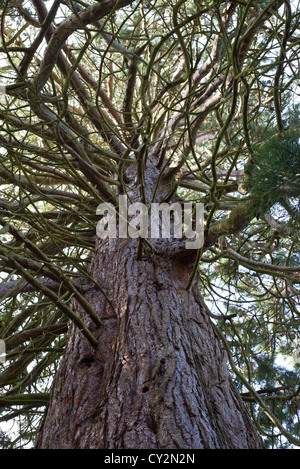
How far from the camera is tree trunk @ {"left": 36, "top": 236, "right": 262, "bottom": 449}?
44.4 inches

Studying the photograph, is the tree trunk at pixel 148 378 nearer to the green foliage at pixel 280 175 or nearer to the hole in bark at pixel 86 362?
the hole in bark at pixel 86 362

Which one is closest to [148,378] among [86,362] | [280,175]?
[86,362]

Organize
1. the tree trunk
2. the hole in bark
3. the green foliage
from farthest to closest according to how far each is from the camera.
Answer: the hole in bark → the tree trunk → the green foliage

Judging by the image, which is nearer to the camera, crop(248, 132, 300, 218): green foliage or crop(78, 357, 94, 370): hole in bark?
crop(248, 132, 300, 218): green foliage

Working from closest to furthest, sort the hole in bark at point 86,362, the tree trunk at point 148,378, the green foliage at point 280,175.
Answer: the green foliage at point 280,175, the tree trunk at point 148,378, the hole in bark at point 86,362

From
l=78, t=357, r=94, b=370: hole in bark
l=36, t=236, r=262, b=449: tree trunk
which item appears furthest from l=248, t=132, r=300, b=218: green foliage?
l=78, t=357, r=94, b=370: hole in bark

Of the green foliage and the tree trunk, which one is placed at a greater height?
the green foliage

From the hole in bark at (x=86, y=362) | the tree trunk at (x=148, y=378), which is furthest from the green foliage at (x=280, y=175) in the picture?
the hole in bark at (x=86, y=362)

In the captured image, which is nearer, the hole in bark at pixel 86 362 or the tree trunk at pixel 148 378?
the tree trunk at pixel 148 378

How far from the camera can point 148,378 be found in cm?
125

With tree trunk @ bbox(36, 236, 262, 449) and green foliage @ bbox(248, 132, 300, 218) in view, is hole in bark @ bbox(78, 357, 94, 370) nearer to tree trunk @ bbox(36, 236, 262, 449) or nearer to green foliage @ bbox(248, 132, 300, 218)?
tree trunk @ bbox(36, 236, 262, 449)

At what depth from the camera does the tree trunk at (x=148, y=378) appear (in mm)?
1129

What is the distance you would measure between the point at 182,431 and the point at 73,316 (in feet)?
1.61
